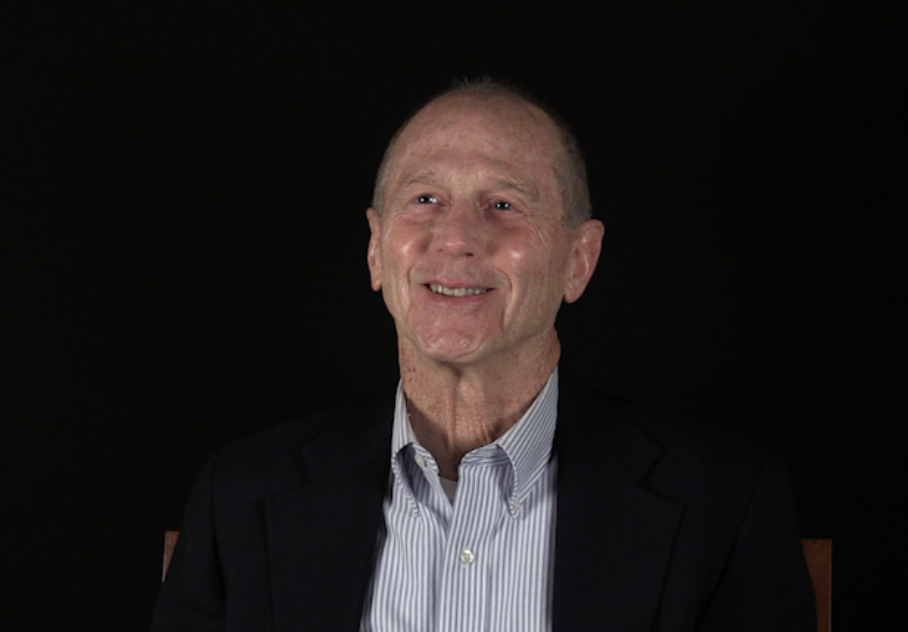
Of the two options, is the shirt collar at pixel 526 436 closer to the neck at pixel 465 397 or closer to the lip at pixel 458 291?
the neck at pixel 465 397

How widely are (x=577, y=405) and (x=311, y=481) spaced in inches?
18.6

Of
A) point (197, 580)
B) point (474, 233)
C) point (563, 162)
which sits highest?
point (563, 162)

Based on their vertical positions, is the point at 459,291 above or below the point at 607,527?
above

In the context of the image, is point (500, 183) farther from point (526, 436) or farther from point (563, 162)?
point (526, 436)

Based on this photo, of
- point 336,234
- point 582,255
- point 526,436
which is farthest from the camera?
point 336,234

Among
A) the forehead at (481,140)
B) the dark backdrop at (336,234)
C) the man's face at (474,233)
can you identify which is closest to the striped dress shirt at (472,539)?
the man's face at (474,233)

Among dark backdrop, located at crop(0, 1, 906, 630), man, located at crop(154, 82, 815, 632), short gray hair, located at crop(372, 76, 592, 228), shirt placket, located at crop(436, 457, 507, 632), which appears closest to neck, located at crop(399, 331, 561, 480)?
man, located at crop(154, 82, 815, 632)

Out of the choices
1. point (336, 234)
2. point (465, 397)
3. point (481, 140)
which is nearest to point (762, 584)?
point (465, 397)

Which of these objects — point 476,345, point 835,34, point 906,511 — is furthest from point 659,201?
point 476,345

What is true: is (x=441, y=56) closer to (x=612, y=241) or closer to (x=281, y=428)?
(x=612, y=241)

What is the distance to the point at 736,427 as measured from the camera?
3.32 metres

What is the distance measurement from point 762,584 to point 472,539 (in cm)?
47

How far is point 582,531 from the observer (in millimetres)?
2367

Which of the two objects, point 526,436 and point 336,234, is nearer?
point 526,436
